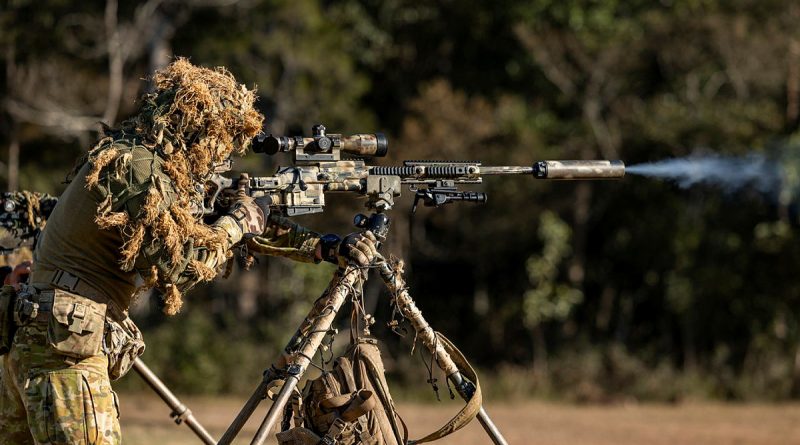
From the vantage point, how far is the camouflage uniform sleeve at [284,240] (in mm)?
6270

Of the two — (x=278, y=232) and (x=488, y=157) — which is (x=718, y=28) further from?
(x=278, y=232)

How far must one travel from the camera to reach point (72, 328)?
5191 millimetres

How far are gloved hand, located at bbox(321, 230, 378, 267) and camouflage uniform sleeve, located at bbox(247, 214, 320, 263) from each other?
0.25m

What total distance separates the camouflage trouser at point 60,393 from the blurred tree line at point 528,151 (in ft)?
44.7

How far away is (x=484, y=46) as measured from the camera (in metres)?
24.3

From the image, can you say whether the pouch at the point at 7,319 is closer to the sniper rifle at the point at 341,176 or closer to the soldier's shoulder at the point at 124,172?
the soldier's shoulder at the point at 124,172

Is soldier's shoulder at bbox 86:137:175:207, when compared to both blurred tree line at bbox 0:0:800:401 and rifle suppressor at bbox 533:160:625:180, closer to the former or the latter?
rifle suppressor at bbox 533:160:625:180

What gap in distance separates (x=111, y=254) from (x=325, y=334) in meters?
1.17

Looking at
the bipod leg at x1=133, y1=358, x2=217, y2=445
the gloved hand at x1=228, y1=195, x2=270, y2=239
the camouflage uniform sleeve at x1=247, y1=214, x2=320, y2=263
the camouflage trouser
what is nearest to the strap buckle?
the camouflage trouser

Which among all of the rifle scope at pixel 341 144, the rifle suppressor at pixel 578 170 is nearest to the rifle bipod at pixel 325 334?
the rifle scope at pixel 341 144

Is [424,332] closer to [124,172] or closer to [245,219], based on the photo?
[245,219]

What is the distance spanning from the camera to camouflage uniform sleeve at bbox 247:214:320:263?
6.27m

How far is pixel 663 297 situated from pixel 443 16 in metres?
7.65

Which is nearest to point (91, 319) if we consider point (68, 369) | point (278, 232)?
point (68, 369)
